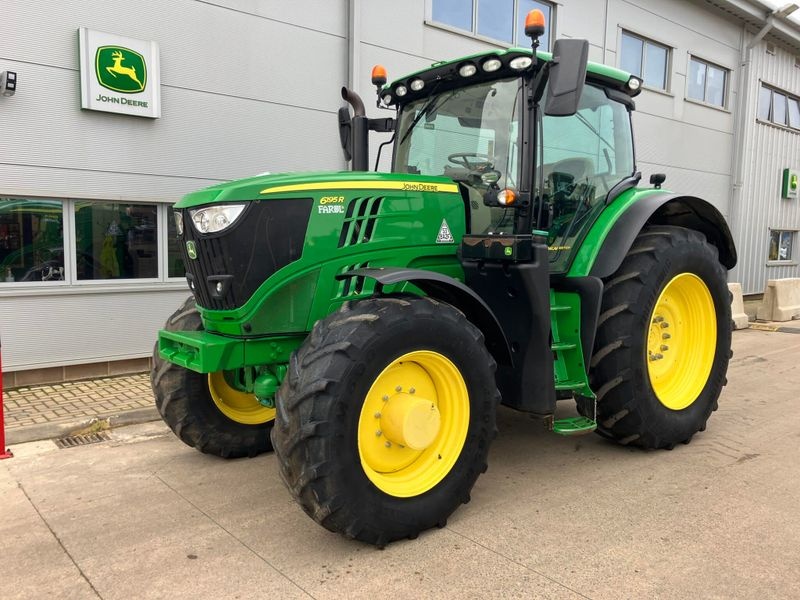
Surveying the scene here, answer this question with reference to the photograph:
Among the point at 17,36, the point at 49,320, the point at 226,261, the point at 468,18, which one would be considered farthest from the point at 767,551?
the point at 468,18

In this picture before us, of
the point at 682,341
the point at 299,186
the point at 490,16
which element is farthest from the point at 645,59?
the point at 299,186

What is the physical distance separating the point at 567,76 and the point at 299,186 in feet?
5.01

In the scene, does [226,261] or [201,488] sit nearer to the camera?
[226,261]

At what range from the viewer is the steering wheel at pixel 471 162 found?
13.5 feet

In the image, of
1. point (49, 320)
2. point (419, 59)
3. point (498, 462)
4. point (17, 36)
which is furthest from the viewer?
point (419, 59)

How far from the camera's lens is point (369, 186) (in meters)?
3.60

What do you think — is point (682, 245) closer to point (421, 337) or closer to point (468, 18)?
point (421, 337)

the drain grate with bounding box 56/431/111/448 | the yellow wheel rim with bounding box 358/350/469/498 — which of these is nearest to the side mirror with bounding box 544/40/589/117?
the yellow wheel rim with bounding box 358/350/469/498

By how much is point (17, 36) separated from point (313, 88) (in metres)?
3.15

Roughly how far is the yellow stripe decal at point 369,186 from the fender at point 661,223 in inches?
44.2

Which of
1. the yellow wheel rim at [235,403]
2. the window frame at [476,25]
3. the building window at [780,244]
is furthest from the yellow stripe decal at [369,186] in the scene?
the building window at [780,244]

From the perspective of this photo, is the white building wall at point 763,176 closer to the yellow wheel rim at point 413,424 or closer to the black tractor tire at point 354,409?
the yellow wheel rim at point 413,424

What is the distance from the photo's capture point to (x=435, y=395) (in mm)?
3521

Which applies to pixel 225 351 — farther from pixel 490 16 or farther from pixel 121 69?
pixel 490 16
